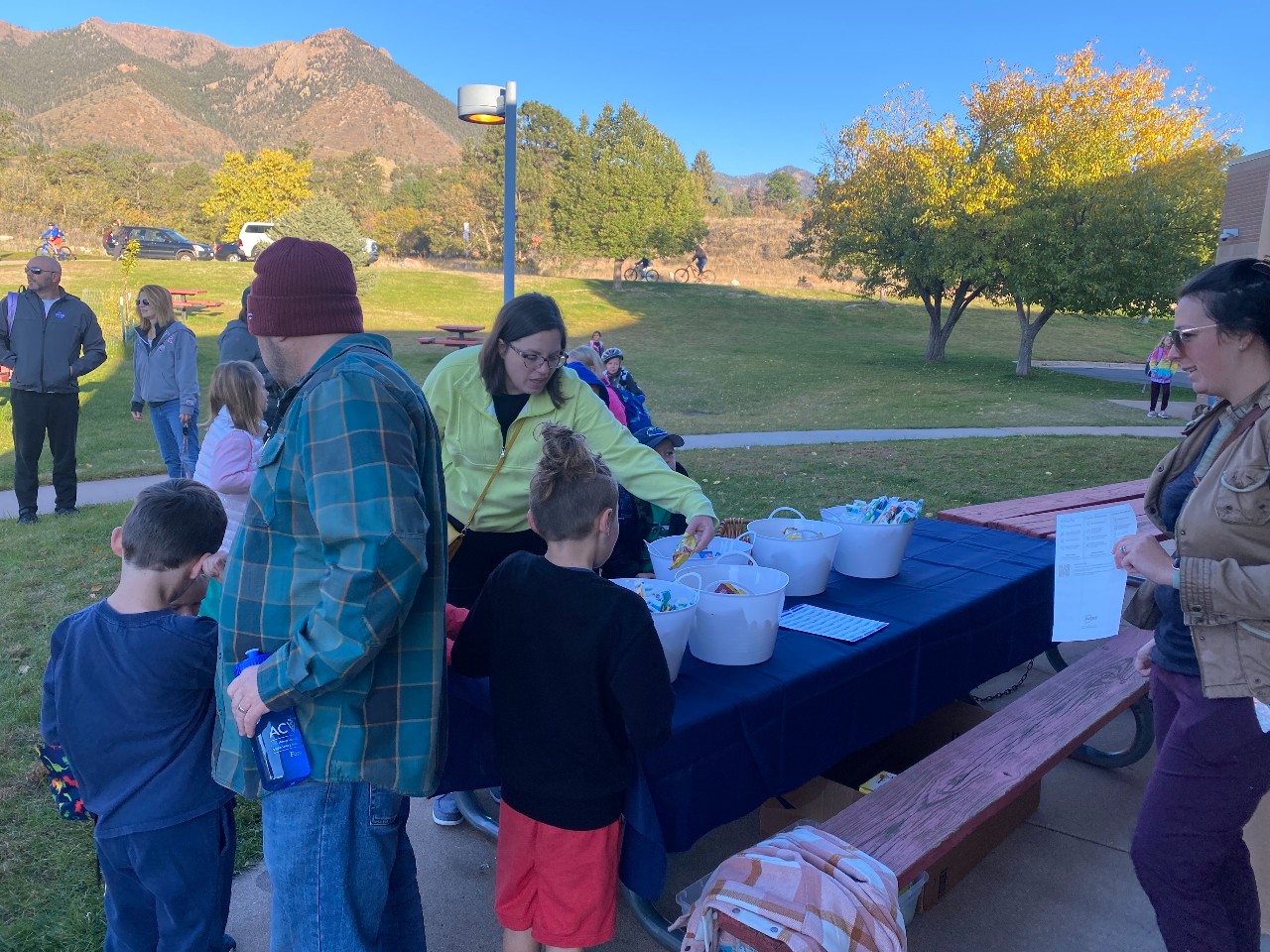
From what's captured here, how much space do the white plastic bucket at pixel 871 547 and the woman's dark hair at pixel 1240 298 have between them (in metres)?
1.29

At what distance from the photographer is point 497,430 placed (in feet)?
9.18

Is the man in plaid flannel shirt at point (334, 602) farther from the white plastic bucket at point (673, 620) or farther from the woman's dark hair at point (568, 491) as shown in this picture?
the white plastic bucket at point (673, 620)

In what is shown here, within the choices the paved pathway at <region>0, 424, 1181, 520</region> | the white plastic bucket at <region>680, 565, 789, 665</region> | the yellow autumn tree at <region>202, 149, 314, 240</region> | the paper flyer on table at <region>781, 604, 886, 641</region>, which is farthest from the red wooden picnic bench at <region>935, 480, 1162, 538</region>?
the yellow autumn tree at <region>202, 149, 314, 240</region>

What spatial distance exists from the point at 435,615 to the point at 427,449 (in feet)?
1.00

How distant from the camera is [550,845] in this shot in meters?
1.98

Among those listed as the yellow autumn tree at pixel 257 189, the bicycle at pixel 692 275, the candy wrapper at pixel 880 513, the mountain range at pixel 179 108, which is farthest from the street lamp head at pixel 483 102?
the mountain range at pixel 179 108

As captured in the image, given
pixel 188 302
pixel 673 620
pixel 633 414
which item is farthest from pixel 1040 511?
pixel 188 302

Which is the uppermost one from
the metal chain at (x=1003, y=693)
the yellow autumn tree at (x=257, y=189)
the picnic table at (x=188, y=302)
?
the yellow autumn tree at (x=257, y=189)

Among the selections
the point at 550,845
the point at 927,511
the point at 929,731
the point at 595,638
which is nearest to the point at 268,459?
the point at 595,638

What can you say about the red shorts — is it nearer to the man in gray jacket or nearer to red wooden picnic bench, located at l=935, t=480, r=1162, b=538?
red wooden picnic bench, located at l=935, t=480, r=1162, b=538

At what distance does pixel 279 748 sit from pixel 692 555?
1336mm

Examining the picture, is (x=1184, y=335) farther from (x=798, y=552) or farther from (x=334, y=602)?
(x=334, y=602)

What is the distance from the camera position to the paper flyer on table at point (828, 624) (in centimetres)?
255

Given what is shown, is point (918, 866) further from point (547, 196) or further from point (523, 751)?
point (547, 196)
